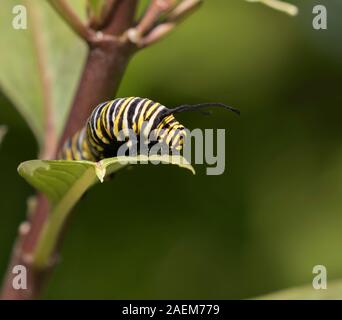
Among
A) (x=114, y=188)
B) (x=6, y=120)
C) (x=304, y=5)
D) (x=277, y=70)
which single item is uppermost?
(x=304, y=5)

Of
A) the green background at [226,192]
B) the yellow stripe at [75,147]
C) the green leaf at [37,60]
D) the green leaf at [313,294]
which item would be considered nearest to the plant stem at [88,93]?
the yellow stripe at [75,147]

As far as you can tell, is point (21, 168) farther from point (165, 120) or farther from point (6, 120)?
point (6, 120)

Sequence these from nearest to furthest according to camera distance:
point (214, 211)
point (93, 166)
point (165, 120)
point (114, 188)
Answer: point (93, 166)
point (165, 120)
point (114, 188)
point (214, 211)

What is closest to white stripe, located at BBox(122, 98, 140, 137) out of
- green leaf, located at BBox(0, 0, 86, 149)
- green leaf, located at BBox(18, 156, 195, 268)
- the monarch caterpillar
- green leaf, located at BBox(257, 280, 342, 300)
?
the monarch caterpillar

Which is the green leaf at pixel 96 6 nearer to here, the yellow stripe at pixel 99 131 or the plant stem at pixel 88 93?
the plant stem at pixel 88 93

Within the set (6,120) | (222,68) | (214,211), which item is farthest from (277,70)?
(6,120)
